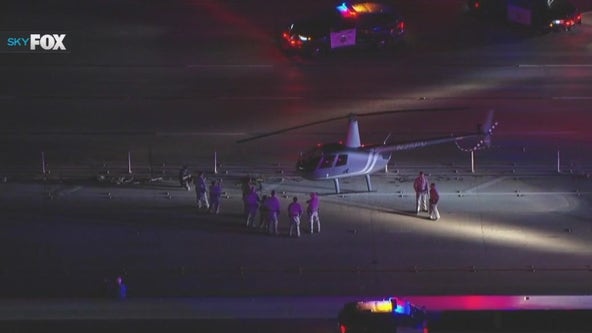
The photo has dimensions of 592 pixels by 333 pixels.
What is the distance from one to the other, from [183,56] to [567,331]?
1881cm

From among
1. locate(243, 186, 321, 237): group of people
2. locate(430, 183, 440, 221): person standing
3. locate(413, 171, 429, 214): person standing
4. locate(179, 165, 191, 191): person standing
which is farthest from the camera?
locate(179, 165, 191, 191): person standing

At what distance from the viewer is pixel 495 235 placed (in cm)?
2764

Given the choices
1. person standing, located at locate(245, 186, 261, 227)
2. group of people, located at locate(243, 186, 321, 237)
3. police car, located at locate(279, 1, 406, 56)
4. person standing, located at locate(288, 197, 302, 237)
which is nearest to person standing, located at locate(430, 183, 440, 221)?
group of people, located at locate(243, 186, 321, 237)

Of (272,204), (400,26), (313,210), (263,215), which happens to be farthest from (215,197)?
(400,26)

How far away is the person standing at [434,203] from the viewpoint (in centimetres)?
2792

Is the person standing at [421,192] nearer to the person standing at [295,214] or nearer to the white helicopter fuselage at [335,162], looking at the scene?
the white helicopter fuselage at [335,162]

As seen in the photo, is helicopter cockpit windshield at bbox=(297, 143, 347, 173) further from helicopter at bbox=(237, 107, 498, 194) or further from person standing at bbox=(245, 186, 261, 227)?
person standing at bbox=(245, 186, 261, 227)

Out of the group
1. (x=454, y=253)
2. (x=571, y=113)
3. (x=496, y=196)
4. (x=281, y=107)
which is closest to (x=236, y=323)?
(x=454, y=253)

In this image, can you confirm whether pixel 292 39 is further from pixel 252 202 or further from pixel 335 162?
pixel 252 202

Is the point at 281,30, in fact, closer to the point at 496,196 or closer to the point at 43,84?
the point at 43,84

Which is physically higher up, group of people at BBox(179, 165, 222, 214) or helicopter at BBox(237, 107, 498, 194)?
helicopter at BBox(237, 107, 498, 194)

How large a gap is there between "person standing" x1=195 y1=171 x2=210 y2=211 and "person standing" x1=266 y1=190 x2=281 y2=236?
6.72 ft

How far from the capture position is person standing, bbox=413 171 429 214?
28344 mm

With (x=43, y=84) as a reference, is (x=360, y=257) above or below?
below
